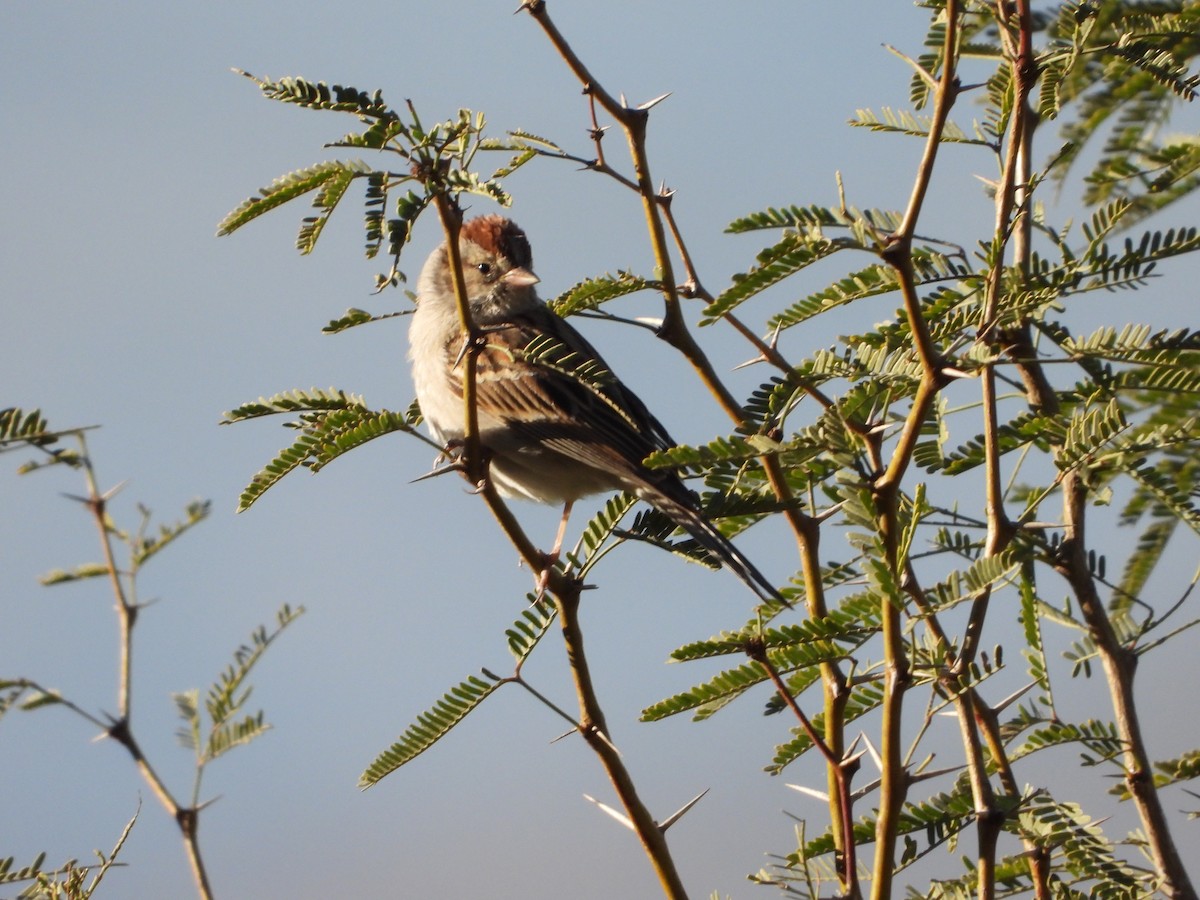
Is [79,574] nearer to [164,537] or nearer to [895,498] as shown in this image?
[164,537]

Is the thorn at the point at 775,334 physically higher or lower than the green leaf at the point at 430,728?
higher

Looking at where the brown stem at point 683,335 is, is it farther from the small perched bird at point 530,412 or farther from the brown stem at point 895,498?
the small perched bird at point 530,412

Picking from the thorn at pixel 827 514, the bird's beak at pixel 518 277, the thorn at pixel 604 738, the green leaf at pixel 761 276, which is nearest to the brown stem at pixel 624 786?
the thorn at pixel 604 738

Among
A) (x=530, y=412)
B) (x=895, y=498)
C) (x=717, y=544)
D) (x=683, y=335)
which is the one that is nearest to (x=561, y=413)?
(x=530, y=412)

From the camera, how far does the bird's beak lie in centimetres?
610

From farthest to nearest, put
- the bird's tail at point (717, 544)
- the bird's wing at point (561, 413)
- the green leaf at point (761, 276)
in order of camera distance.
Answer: the bird's wing at point (561, 413) → the bird's tail at point (717, 544) → the green leaf at point (761, 276)

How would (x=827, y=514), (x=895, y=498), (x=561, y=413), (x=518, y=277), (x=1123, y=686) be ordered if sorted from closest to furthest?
(x=895, y=498) < (x=827, y=514) < (x=1123, y=686) < (x=561, y=413) < (x=518, y=277)

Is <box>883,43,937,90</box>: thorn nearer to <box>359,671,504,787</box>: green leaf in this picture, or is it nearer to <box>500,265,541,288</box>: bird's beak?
<box>359,671,504,787</box>: green leaf

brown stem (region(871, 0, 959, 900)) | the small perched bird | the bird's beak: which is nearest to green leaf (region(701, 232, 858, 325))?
brown stem (region(871, 0, 959, 900))

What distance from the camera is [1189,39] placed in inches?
119

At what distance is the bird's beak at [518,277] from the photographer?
6100 mm

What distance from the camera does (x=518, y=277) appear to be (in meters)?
6.23

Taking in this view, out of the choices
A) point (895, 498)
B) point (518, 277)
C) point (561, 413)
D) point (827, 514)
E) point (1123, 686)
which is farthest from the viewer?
point (518, 277)

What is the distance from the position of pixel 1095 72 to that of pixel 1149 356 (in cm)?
119
